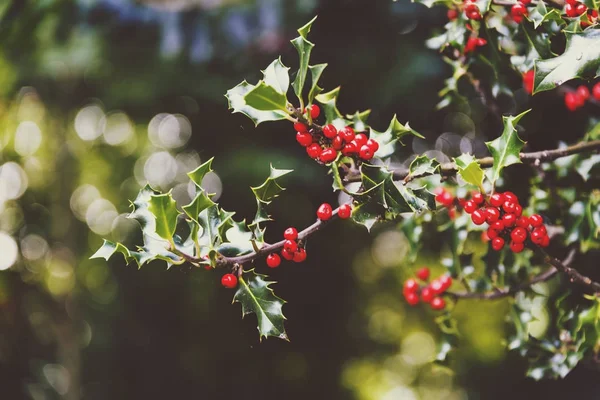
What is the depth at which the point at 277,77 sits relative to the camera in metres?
1.01

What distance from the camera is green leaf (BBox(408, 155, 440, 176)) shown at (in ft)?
3.44

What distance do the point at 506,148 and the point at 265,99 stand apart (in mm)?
512

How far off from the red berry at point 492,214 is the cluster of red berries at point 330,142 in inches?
10.8

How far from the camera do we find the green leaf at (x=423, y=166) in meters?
1.05

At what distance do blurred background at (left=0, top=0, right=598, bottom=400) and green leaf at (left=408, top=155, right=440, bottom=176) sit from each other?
738 millimetres

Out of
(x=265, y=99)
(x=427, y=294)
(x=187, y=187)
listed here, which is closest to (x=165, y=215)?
(x=265, y=99)

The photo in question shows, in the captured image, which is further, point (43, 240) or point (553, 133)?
point (43, 240)

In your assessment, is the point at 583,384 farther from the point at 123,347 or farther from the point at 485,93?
the point at 123,347

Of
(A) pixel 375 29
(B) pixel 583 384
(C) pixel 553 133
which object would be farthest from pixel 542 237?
(B) pixel 583 384

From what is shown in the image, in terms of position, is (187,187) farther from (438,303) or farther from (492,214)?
(492,214)

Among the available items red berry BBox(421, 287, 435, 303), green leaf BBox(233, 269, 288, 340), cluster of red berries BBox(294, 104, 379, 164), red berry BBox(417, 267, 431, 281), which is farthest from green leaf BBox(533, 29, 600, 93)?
red berry BBox(417, 267, 431, 281)

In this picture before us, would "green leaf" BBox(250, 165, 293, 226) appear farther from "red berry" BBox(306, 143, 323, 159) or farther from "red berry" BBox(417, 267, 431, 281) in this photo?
"red berry" BBox(417, 267, 431, 281)

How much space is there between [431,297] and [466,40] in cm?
79

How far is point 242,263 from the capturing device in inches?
41.8
